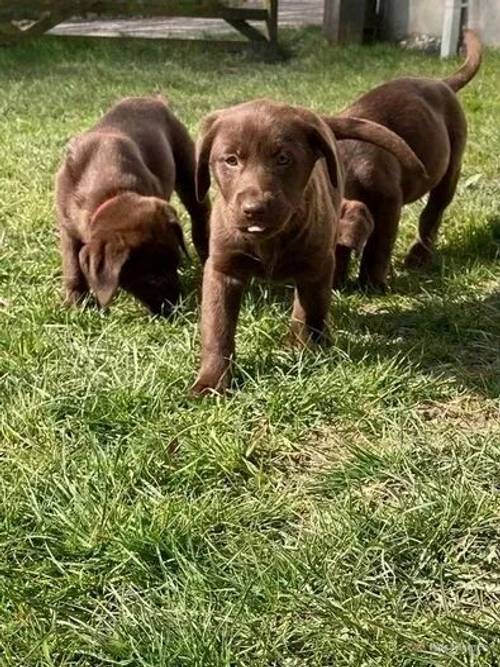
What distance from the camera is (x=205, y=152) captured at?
3818mm

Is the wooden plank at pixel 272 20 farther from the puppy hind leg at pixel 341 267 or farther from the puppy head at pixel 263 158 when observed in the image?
the puppy head at pixel 263 158

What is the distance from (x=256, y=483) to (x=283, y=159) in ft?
3.90

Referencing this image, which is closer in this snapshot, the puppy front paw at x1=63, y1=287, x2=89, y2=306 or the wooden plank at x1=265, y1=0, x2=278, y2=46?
the puppy front paw at x1=63, y1=287, x2=89, y2=306

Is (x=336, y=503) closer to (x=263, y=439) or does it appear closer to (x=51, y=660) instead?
(x=263, y=439)

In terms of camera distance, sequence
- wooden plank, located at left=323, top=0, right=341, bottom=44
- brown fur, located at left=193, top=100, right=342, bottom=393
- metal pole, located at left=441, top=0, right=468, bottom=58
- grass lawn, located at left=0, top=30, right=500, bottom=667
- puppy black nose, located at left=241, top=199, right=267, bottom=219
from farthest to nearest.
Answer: wooden plank, located at left=323, top=0, right=341, bottom=44, metal pole, located at left=441, top=0, right=468, bottom=58, brown fur, located at left=193, top=100, right=342, bottom=393, puppy black nose, located at left=241, top=199, right=267, bottom=219, grass lawn, located at left=0, top=30, right=500, bottom=667

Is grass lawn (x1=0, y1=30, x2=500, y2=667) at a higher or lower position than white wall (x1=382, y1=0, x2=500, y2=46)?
higher

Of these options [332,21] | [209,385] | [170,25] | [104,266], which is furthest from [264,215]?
[170,25]

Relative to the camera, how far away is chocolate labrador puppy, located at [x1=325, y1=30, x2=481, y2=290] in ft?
15.9

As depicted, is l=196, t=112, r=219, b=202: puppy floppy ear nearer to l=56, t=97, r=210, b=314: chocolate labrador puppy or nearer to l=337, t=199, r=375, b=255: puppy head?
l=56, t=97, r=210, b=314: chocolate labrador puppy

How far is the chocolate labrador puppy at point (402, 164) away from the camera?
15.9ft

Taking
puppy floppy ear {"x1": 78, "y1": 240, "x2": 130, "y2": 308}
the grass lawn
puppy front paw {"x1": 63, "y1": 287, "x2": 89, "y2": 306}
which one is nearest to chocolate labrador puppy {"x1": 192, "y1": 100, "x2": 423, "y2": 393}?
the grass lawn

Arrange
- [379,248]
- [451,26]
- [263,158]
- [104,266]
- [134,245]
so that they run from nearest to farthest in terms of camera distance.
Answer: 1. [263,158]
2. [104,266]
3. [134,245]
4. [379,248]
5. [451,26]

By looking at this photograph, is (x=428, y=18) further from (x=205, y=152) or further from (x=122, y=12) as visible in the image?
(x=205, y=152)

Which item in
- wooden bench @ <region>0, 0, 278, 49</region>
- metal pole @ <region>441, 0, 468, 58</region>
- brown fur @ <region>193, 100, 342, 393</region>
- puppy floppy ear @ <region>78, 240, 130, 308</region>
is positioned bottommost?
wooden bench @ <region>0, 0, 278, 49</region>
